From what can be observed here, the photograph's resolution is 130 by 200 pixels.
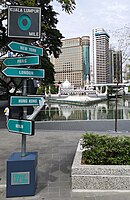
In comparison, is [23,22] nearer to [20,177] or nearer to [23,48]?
[23,48]

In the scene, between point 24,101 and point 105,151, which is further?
point 105,151

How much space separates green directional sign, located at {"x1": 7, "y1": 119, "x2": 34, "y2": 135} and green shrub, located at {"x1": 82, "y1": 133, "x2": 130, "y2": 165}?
1329 millimetres

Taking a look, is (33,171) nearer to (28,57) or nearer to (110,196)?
(110,196)

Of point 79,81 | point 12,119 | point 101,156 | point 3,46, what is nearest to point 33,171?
point 12,119

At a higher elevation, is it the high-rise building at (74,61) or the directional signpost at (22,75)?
the high-rise building at (74,61)

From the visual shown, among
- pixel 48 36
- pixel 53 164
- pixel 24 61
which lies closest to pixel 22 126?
pixel 24 61

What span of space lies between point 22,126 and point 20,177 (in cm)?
89

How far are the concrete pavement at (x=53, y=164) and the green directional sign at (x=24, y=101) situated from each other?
1.64m

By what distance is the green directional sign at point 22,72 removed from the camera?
12.3 ft

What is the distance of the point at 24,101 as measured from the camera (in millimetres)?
3893

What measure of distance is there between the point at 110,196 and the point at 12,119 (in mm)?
2213

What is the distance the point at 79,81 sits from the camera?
265 feet

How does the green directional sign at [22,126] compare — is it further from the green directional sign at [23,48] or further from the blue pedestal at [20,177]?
the green directional sign at [23,48]

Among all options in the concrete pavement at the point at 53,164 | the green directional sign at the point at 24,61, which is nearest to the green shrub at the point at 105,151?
the concrete pavement at the point at 53,164
